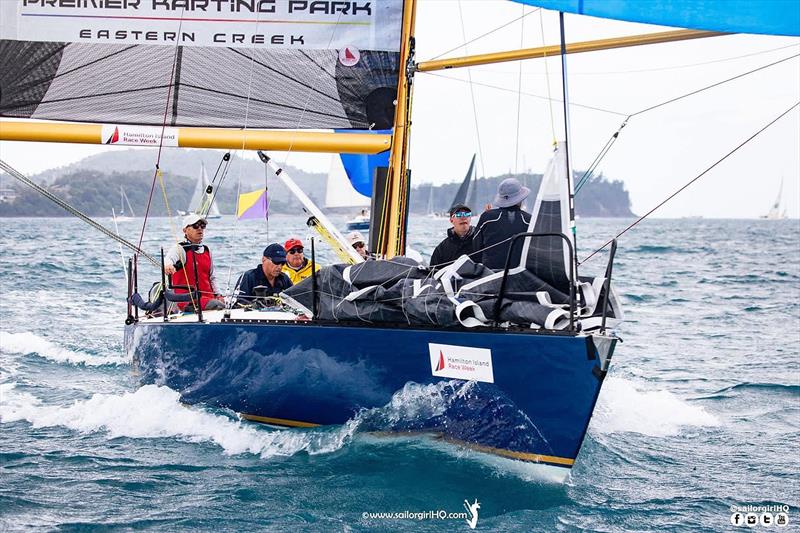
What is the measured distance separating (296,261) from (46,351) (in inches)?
129

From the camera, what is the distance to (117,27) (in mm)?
7121

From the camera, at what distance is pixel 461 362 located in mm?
5160

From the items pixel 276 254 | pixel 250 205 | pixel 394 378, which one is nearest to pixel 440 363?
pixel 394 378

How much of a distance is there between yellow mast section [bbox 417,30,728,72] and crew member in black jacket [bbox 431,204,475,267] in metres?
1.18

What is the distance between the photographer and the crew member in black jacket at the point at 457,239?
6125 mm

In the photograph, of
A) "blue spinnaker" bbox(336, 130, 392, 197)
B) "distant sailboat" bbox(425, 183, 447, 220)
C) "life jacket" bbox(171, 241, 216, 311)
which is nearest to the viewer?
"life jacket" bbox(171, 241, 216, 311)

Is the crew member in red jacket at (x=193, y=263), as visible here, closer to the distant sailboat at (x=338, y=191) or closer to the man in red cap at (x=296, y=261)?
the man in red cap at (x=296, y=261)

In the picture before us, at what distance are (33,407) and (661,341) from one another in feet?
22.2

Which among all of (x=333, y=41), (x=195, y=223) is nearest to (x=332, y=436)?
(x=195, y=223)

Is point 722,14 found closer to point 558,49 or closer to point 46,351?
point 558,49

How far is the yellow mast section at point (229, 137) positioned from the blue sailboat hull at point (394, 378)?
144 cm

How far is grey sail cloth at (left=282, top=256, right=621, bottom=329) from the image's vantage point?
16.7 feet

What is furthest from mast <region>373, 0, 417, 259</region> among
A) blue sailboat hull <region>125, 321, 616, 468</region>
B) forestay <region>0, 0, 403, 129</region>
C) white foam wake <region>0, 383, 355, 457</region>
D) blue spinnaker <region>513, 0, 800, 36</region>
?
blue spinnaker <region>513, 0, 800, 36</region>

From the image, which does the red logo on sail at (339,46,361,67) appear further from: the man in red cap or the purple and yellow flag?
the purple and yellow flag
